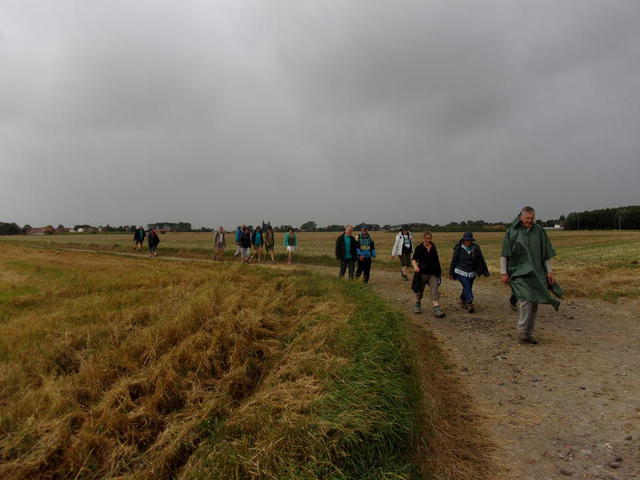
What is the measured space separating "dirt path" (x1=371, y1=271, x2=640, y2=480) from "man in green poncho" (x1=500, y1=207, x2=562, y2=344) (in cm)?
57

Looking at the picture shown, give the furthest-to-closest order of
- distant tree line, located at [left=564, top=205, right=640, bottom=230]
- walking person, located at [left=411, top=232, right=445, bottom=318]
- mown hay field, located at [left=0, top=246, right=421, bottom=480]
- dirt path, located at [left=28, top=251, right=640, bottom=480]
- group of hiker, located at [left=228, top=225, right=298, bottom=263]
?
distant tree line, located at [left=564, top=205, right=640, bottom=230] → group of hiker, located at [left=228, top=225, right=298, bottom=263] → walking person, located at [left=411, top=232, right=445, bottom=318] → dirt path, located at [left=28, top=251, right=640, bottom=480] → mown hay field, located at [left=0, top=246, right=421, bottom=480]

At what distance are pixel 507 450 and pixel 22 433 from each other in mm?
4929

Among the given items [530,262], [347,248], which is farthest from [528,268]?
[347,248]

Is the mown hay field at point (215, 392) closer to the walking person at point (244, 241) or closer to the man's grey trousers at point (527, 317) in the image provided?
the man's grey trousers at point (527, 317)

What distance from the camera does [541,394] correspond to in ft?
13.3

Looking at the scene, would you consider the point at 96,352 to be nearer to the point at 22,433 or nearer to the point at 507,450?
the point at 22,433

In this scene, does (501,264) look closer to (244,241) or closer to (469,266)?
(469,266)

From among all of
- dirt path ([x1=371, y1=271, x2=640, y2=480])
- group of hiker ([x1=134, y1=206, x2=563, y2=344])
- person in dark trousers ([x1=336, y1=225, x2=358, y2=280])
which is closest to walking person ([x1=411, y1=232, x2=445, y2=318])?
group of hiker ([x1=134, y1=206, x2=563, y2=344])

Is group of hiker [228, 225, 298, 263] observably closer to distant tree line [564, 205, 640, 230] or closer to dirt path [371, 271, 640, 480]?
dirt path [371, 271, 640, 480]

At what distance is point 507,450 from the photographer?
3041mm

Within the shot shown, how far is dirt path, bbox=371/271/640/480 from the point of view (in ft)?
9.53

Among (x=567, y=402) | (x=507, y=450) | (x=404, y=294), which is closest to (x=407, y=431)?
(x=507, y=450)

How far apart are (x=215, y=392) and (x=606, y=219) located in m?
136

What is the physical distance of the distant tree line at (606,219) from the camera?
9605 cm
